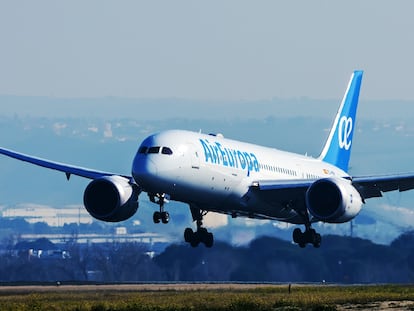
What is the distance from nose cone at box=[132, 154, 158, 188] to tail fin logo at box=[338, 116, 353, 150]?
23.0 m

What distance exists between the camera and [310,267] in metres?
79.5

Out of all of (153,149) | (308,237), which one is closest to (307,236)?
(308,237)

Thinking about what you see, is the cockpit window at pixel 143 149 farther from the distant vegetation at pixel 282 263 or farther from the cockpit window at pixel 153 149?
the distant vegetation at pixel 282 263

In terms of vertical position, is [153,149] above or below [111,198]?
above

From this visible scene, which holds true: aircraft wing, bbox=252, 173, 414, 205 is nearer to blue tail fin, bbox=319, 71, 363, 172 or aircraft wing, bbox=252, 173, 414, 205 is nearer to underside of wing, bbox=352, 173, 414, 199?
underside of wing, bbox=352, 173, 414, 199

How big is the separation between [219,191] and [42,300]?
10077mm

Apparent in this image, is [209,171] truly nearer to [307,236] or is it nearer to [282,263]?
[307,236]

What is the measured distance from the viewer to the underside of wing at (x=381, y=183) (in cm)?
6084

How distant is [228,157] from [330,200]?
525 centimetres

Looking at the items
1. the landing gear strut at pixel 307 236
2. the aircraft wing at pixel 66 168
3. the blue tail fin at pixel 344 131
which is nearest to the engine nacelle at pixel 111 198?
the aircraft wing at pixel 66 168

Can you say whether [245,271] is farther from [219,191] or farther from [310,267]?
[219,191]

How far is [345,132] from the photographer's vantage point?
76688 millimetres

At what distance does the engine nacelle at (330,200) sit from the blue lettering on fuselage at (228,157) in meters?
2.80

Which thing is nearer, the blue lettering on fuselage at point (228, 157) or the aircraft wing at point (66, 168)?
the blue lettering on fuselage at point (228, 157)
